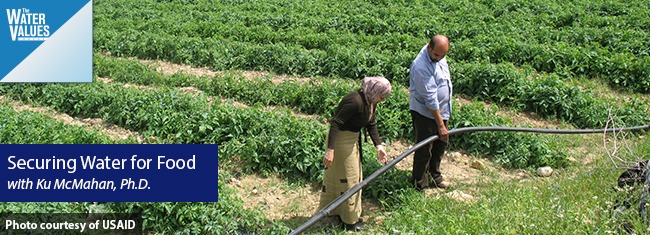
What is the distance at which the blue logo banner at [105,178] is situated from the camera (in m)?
6.27

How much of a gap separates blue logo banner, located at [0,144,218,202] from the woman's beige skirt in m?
1.16

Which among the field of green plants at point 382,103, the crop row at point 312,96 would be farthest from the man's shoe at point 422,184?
the crop row at point 312,96

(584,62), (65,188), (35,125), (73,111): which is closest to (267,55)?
(73,111)

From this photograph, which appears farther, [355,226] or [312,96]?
[312,96]

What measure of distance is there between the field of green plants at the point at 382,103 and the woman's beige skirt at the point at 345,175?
1.48 ft

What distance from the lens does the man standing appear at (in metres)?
6.45

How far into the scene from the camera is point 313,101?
9.82 m

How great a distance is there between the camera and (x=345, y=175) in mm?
6434

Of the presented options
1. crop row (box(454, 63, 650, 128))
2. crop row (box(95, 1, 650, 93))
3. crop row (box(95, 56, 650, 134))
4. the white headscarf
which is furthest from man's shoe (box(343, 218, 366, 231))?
crop row (box(95, 1, 650, 93))

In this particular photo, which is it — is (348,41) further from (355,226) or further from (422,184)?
(355,226)

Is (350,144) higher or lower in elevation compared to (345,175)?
higher

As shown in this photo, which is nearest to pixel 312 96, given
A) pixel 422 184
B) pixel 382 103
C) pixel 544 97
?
pixel 382 103

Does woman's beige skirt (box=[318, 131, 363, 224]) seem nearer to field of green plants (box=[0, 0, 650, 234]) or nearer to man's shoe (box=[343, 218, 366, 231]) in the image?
man's shoe (box=[343, 218, 366, 231])

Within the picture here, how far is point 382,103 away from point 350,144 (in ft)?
Result: 9.59
